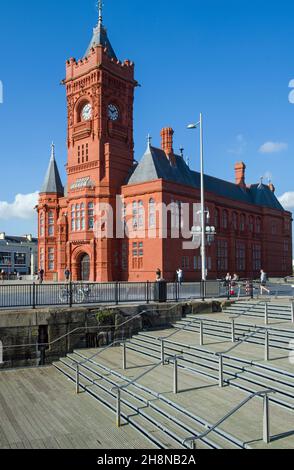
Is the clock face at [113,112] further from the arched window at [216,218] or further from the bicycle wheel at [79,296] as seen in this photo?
the bicycle wheel at [79,296]

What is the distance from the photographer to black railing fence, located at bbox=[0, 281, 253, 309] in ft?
53.8

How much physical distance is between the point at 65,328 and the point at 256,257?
4322 centimetres

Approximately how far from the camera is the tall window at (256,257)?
175 feet

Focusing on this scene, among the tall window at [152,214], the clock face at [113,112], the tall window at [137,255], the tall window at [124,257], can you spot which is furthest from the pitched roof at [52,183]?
the tall window at [152,214]

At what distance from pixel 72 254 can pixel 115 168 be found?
10102mm

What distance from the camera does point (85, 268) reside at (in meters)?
40.5

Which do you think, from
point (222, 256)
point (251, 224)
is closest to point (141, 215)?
point (222, 256)

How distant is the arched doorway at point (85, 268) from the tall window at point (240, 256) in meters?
20.1

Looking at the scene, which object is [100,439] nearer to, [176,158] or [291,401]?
[291,401]

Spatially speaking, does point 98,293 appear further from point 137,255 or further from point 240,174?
point 240,174

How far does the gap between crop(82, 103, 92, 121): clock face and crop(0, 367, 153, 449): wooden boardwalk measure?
34.3 meters

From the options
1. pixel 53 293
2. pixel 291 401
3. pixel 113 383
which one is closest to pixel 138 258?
pixel 53 293

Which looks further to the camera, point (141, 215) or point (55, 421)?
point (141, 215)

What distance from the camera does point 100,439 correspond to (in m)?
7.87
